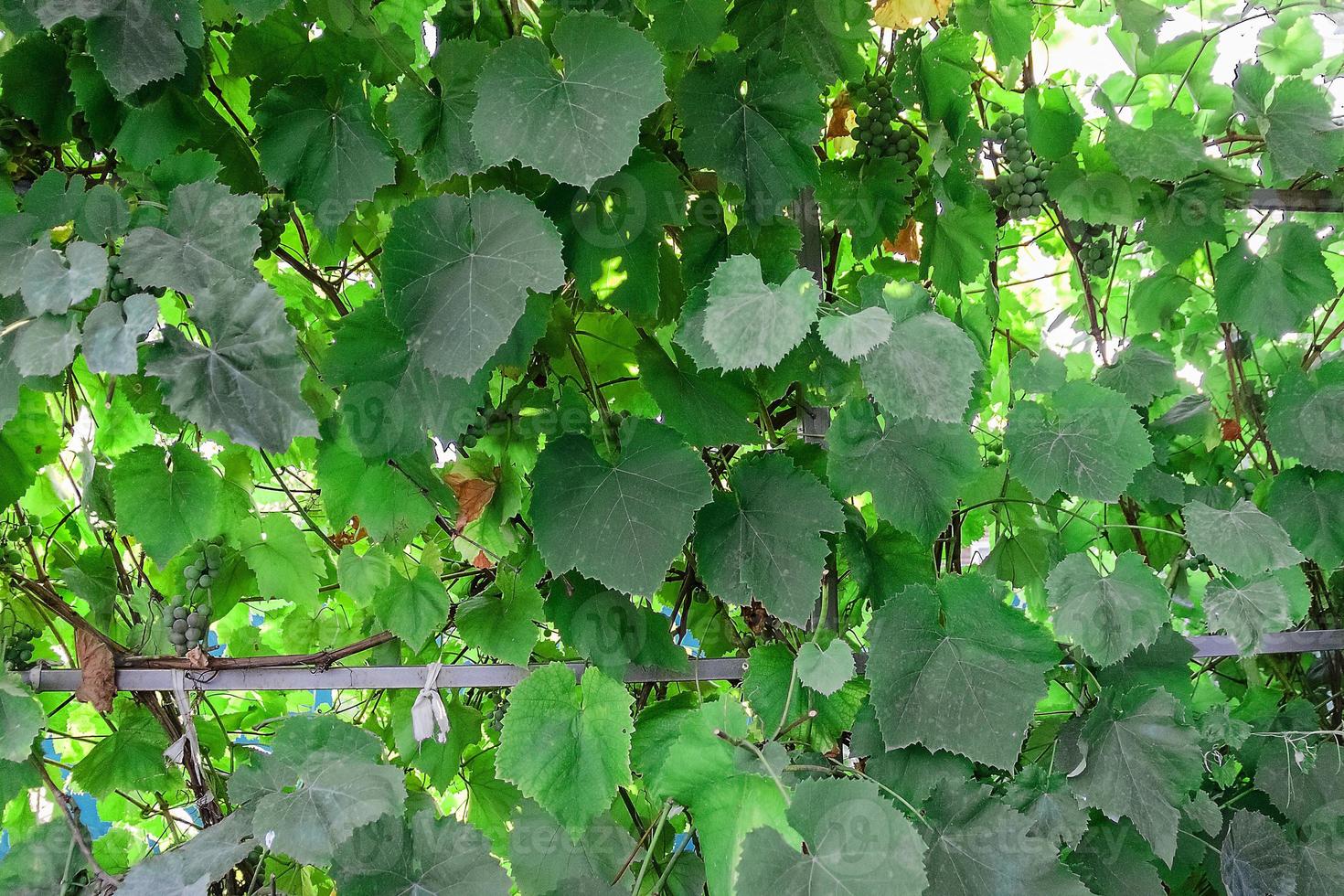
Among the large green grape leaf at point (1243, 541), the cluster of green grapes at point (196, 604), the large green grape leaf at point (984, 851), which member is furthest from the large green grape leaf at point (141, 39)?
the large green grape leaf at point (1243, 541)

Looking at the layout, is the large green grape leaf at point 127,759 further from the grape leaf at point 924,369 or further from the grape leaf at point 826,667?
the grape leaf at point 924,369

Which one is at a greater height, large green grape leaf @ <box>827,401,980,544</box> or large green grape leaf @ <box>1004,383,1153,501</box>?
large green grape leaf @ <box>827,401,980,544</box>

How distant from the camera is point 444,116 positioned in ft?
3.00

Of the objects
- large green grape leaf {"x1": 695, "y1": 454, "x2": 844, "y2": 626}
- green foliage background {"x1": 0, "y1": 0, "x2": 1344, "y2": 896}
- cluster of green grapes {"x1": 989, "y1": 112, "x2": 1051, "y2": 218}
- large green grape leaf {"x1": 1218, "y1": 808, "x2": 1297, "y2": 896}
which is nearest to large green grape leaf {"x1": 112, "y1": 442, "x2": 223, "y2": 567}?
green foliage background {"x1": 0, "y1": 0, "x2": 1344, "y2": 896}

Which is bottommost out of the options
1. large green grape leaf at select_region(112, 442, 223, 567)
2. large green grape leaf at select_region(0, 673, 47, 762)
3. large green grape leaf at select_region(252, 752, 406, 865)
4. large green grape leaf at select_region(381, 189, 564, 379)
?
large green grape leaf at select_region(252, 752, 406, 865)

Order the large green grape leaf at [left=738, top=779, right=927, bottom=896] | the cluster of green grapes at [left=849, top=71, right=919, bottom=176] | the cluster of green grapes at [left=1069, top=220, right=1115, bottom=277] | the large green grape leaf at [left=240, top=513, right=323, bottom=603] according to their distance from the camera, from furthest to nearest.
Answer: the cluster of green grapes at [left=1069, top=220, right=1115, bottom=277], the large green grape leaf at [left=240, top=513, right=323, bottom=603], the cluster of green grapes at [left=849, top=71, right=919, bottom=176], the large green grape leaf at [left=738, top=779, right=927, bottom=896]

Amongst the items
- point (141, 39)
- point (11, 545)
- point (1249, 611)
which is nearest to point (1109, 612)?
point (1249, 611)

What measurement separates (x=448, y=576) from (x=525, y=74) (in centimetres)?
68

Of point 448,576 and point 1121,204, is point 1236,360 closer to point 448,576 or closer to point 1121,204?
point 1121,204

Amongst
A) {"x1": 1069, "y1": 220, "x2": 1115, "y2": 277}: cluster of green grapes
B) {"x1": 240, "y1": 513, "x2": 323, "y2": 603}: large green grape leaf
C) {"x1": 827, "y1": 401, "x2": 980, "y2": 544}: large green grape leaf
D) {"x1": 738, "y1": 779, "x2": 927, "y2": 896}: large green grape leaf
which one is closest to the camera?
{"x1": 738, "y1": 779, "x2": 927, "y2": 896}: large green grape leaf

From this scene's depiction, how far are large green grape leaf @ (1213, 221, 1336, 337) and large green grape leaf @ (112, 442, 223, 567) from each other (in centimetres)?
129

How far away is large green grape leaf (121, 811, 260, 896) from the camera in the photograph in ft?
2.80

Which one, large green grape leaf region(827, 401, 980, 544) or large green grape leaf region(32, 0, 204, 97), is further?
large green grape leaf region(827, 401, 980, 544)

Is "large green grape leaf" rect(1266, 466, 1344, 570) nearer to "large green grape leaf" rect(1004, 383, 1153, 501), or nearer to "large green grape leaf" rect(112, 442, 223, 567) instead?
"large green grape leaf" rect(1004, 383, 1153, 501)
